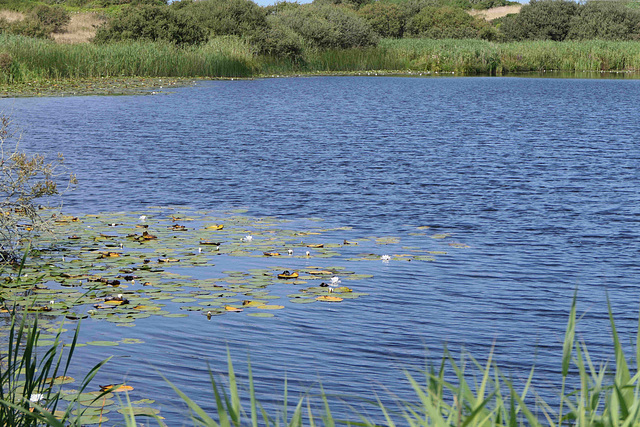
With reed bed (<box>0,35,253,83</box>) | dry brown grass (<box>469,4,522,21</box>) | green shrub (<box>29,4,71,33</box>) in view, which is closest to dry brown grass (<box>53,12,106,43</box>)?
green shrub (<box>29,4,71,33</box>)

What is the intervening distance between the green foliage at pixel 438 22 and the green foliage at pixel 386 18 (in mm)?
1760

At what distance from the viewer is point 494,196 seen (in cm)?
1351

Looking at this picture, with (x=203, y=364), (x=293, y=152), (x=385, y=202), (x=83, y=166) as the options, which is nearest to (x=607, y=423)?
(x=203, y=364)

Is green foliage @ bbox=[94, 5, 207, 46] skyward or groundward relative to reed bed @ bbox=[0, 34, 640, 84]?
skyward

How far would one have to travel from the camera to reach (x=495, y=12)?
393 feet

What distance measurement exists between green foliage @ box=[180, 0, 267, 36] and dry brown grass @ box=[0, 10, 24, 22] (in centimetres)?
1395

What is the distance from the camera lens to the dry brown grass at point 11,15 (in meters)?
61.4

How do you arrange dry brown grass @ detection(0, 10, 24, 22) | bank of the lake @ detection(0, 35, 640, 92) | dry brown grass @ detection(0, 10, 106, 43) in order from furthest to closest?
dry brown grass @ detection(0, 10, 24, 22) < dry brown grass @ detection(0, 10, 106, 43) < bank of the lake @ detection(0, 35, 640, 92)

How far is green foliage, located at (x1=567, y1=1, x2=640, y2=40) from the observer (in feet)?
264

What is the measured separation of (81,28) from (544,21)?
49218 mm

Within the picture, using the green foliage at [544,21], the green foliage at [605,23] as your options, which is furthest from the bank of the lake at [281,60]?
the green foliage at [544,21]

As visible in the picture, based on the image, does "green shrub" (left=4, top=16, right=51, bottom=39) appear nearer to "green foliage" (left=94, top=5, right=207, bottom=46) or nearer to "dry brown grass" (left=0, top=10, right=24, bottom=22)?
"dry brown grass" (left=0, top=10, right=24, bottom=22)

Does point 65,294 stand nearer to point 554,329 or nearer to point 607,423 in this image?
point 554,329

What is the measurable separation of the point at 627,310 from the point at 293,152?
12.5 metres
